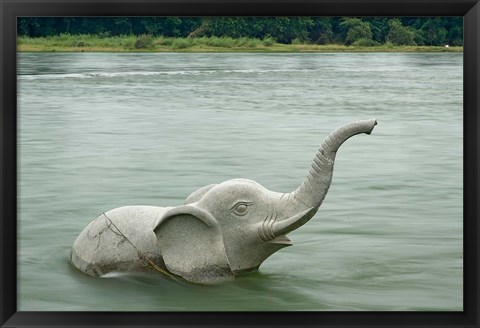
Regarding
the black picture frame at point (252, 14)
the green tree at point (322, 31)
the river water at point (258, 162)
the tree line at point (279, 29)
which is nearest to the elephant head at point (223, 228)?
the river water at point (258, 162)

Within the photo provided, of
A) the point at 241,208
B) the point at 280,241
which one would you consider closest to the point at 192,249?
the point at 241,208

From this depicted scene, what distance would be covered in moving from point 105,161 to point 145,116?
3.76m

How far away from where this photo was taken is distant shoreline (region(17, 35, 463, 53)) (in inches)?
658

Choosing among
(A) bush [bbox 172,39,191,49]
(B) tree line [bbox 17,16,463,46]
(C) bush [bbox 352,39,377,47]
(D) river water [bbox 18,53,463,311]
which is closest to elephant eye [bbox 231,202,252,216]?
(D) river water [bbox 18,53,463,311]

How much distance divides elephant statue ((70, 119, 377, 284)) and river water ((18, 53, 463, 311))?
12 centimetres

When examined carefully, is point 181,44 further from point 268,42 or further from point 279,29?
point 279,29

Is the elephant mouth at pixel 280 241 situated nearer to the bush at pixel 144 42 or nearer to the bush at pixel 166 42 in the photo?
the bush at pixel 166 42

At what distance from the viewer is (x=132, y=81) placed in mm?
19016

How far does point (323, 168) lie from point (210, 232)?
795mm

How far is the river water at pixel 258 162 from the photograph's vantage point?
7441 mm

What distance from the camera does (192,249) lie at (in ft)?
23.8

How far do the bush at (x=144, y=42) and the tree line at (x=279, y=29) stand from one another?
239 millimetres

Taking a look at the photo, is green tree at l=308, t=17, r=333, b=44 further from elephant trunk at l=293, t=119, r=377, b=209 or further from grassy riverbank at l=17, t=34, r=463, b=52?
elephant trunk at l=293, t=119, r=377, b=209
